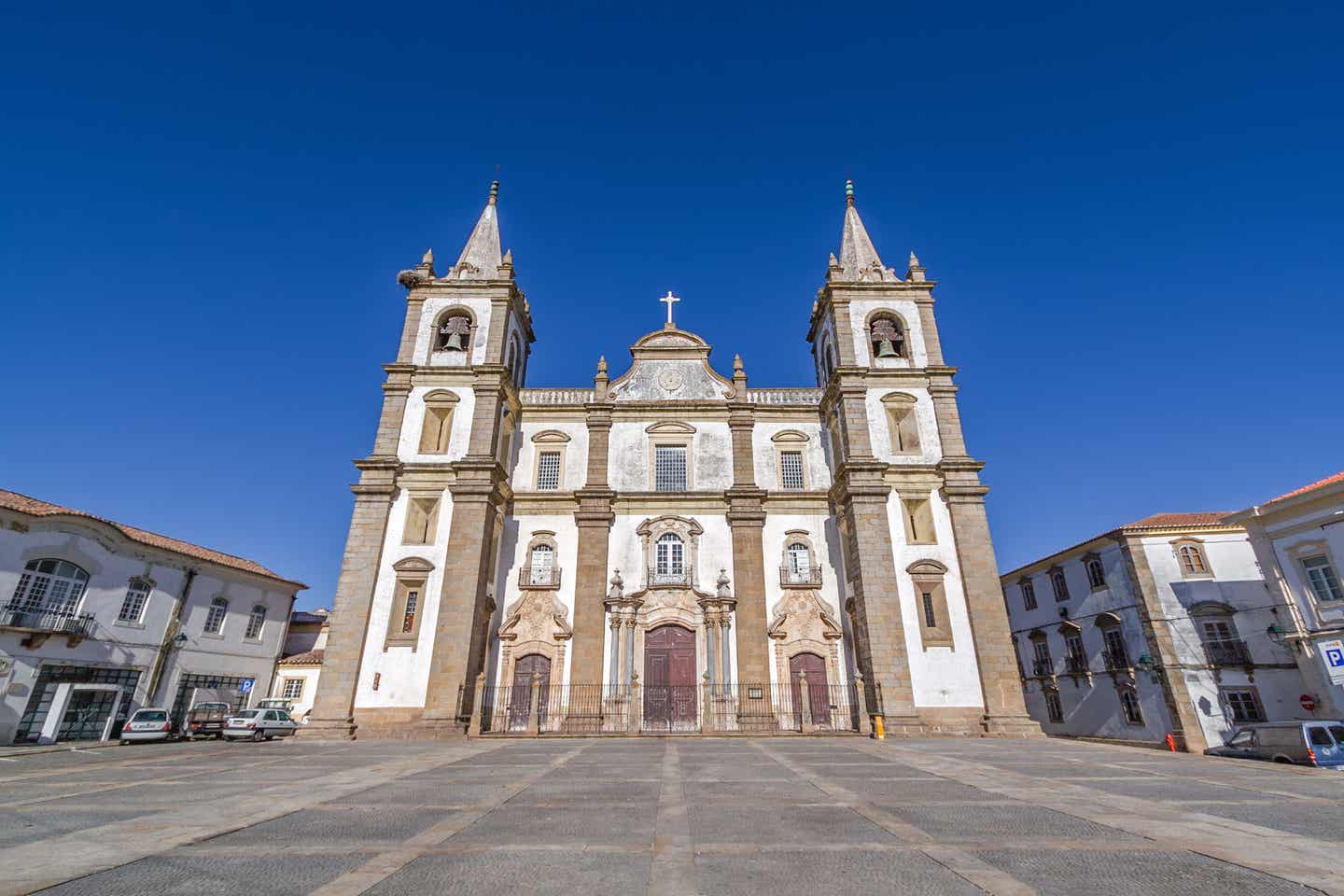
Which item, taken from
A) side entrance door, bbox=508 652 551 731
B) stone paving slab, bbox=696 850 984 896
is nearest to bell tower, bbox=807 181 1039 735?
side entrance door, bbox=508 652 551 731

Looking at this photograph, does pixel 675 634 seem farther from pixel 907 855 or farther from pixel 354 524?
pixel 907 855

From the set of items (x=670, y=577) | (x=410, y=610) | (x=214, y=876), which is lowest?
(x=214, y=876)

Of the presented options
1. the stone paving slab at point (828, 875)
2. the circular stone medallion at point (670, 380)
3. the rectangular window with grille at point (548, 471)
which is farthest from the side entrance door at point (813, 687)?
the stone paving slab at point (828, 875)

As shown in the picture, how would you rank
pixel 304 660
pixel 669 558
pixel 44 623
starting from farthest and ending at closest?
pixel 304 660 < pixel 669 558 < pixel 44 623

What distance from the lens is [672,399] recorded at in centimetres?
2677

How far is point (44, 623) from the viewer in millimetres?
19656

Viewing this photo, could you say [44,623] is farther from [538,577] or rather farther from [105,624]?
[538,577]

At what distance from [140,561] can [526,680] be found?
15445 mm

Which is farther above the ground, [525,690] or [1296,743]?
[525,690]

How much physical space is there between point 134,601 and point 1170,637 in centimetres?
3990

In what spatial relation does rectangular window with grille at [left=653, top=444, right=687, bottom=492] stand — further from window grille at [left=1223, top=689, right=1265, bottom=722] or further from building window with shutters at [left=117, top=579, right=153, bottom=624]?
window grille at [left=1223, top=689, right=1265, bottom=722]

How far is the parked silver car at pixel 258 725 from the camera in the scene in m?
20.2

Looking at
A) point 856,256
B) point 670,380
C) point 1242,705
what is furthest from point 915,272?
point 1242,705

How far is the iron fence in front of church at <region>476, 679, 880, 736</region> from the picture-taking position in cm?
2044
